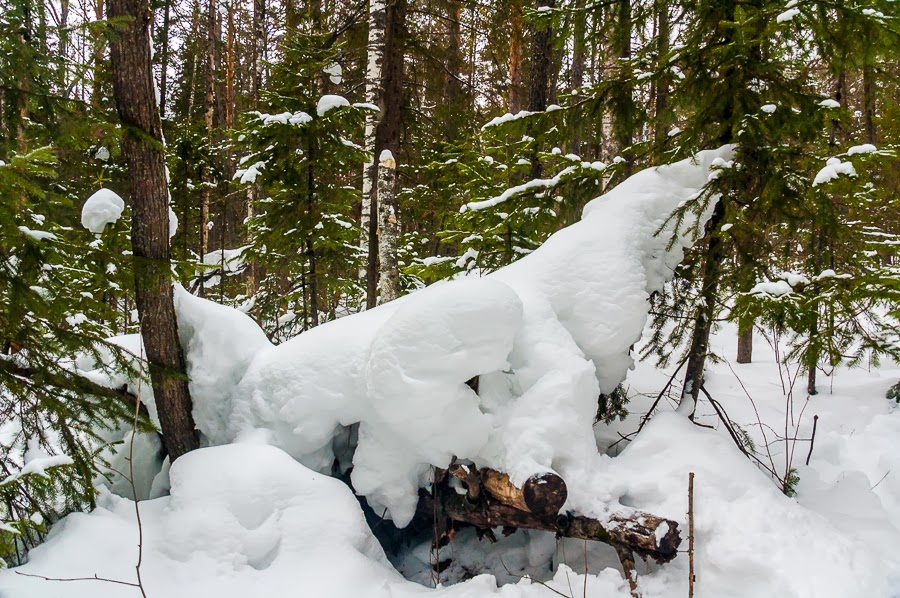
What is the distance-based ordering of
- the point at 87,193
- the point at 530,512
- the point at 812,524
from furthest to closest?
the point at 87,193
the point at 530,512
the point at 812,524

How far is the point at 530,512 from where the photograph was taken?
3.42 m

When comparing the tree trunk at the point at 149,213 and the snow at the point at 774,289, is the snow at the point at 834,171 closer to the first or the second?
the snow at the point at 774,289

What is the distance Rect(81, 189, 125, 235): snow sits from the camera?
361cm

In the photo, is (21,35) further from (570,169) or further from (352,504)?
(570,169)

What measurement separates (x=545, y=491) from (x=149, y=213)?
357 centimetres

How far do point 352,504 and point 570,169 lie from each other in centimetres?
360

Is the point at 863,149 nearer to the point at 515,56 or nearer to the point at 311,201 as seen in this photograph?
the point at 311,201

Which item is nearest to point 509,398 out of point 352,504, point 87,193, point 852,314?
point 352,504

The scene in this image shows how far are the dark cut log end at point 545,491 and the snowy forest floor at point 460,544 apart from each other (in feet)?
1.36

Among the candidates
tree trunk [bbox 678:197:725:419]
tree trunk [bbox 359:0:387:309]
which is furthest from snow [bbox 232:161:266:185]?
tree trunk [bbox 678:197:725:419]

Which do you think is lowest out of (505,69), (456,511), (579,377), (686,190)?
(456,511)

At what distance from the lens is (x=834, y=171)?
334cm

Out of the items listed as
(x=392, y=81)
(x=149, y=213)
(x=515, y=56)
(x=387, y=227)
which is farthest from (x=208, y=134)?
(x=149, y=213)

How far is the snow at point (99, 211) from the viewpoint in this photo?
3.61 meters
